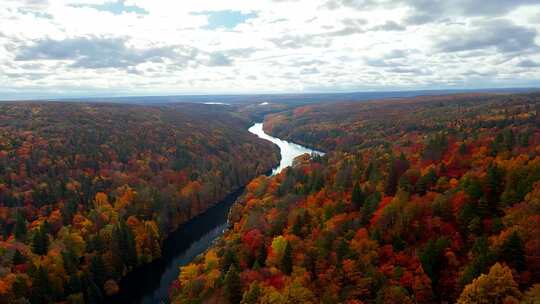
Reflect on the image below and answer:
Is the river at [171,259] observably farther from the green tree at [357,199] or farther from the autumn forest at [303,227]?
the green tree at [357,199]

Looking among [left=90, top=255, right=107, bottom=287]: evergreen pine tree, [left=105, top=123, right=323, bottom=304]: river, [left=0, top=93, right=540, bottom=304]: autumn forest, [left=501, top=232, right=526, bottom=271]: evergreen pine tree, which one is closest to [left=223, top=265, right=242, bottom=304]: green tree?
[left=0, top=93, right=540, bottom=304]: autumn forest

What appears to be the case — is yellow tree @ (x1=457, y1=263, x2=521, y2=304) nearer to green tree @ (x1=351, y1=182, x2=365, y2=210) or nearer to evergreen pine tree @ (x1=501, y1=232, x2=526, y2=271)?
evergreen pine tree @ (x1=501, y1=232, x2=526, y2=271)

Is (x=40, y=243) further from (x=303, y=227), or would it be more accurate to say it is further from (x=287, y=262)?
(x=303, y=227)

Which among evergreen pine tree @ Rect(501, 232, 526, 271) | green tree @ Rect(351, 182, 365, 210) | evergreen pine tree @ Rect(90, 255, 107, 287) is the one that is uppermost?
evergreen pine tree @ Rect(501, 232, 526, 271)

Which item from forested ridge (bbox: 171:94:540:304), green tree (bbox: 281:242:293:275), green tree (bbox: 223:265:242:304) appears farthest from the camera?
green tree (bbox: 281:242:293:275)

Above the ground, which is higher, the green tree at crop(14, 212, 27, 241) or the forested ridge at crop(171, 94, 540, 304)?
the forested ridge at crop(171, 94, 540, 304)

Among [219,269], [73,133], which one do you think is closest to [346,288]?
[219,269]

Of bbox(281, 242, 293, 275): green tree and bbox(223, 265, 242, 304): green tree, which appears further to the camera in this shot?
bbox(281, 242, 293, 275): green tree
